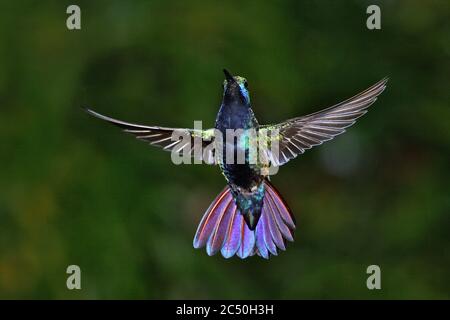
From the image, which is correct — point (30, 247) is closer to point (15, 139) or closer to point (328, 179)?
point (15, 139)

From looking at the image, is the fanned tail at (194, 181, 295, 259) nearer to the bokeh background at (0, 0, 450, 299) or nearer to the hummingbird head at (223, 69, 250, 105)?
the hummingbird head at (223, 69, 250, 105)

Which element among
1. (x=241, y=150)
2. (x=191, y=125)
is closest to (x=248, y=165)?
(x=241, y=150)

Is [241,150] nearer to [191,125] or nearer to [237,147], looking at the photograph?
[237,147]

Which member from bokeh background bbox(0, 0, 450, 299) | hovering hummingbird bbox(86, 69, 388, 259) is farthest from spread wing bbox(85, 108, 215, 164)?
bokeh background bbox(0, 0, 450, 299)

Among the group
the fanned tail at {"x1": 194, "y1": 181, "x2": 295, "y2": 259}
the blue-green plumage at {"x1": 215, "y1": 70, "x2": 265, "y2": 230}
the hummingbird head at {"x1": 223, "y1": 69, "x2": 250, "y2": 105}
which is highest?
the hummingbird head at {"x1": 223, "y1": 69, "x2": 250, "y2": 105}

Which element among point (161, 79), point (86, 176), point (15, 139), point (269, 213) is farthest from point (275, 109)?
point (269, 213)

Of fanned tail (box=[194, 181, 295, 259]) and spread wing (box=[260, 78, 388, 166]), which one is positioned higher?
spread wing (box=[260, 78, 388, 166])
